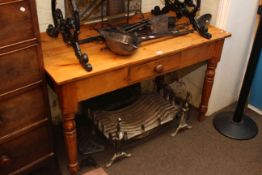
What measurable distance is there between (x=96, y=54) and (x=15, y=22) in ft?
1.48

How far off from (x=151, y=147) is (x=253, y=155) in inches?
24.2

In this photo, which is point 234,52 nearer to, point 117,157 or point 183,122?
point 183,122

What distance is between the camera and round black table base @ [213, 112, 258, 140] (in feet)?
6.76

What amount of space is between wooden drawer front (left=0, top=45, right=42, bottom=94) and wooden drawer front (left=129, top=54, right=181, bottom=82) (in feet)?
1.50

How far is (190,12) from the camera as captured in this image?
182 cm

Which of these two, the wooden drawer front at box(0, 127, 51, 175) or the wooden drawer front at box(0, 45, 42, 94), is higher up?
the wooden drawer front at box(0, 45, 42, 94)

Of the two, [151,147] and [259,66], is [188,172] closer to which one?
[151,147]

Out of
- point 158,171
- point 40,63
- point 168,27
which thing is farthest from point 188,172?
point 40,63

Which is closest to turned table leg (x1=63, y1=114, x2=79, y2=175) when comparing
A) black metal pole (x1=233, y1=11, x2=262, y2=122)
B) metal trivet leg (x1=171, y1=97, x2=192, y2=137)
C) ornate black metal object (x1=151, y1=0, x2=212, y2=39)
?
metal trivet leg (x1=171, y1=97, x2=192, y2=137)

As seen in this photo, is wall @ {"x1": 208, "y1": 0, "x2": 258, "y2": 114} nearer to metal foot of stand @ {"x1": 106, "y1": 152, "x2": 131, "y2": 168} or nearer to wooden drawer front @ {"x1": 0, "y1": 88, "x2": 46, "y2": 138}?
metal foot of stand @ {"x1": 106, "y1": 152, "x2": 131, "y2": 168}

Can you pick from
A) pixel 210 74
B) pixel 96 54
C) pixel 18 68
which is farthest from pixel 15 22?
pixel 210 74

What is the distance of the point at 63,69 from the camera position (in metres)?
1.37

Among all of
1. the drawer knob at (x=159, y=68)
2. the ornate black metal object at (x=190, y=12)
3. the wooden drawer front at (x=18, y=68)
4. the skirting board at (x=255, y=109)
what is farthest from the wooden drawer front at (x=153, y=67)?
the skirting board at (x=255, y=109)

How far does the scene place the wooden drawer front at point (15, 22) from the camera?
1.09 meters
